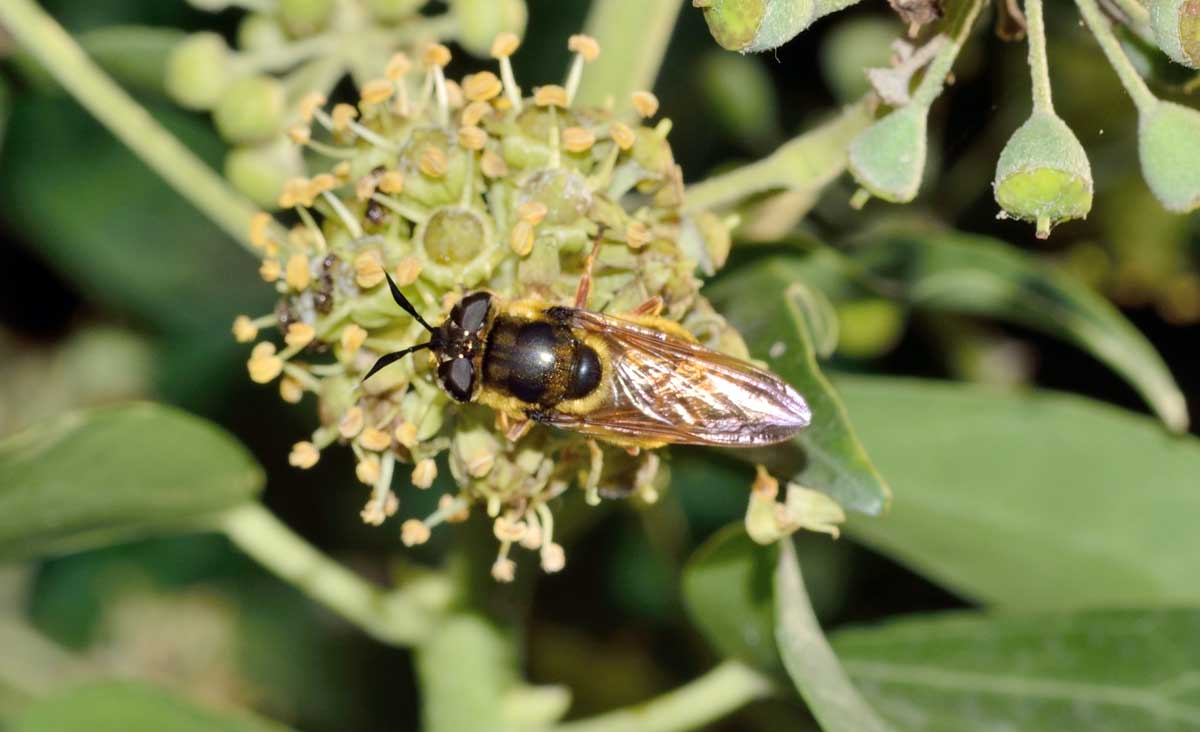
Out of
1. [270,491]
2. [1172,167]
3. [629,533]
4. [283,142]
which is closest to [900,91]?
[1172,167]

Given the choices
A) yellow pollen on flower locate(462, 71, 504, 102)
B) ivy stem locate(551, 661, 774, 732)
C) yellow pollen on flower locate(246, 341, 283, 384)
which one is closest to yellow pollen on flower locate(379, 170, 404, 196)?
yellow pollen on flower locate(462, 71, 504, 102)

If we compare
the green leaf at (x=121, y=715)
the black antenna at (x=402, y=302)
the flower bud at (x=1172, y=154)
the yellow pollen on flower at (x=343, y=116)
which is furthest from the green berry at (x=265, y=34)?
the flower bud at (x=1172, y=154)

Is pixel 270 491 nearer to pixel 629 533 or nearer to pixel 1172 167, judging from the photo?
pixel 629 533

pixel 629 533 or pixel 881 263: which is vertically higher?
pixel 881 263

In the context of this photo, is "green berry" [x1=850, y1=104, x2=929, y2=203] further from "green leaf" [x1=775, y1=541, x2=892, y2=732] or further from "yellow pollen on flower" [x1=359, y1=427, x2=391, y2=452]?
"yellow pollen on flower" [x1=359, y1=427, x2=391, y2=452]

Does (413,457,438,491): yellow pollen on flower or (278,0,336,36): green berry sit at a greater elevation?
(278,0,336,36): green berry

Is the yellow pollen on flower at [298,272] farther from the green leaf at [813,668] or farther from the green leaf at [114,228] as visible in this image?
the green leaf at [114,228]
